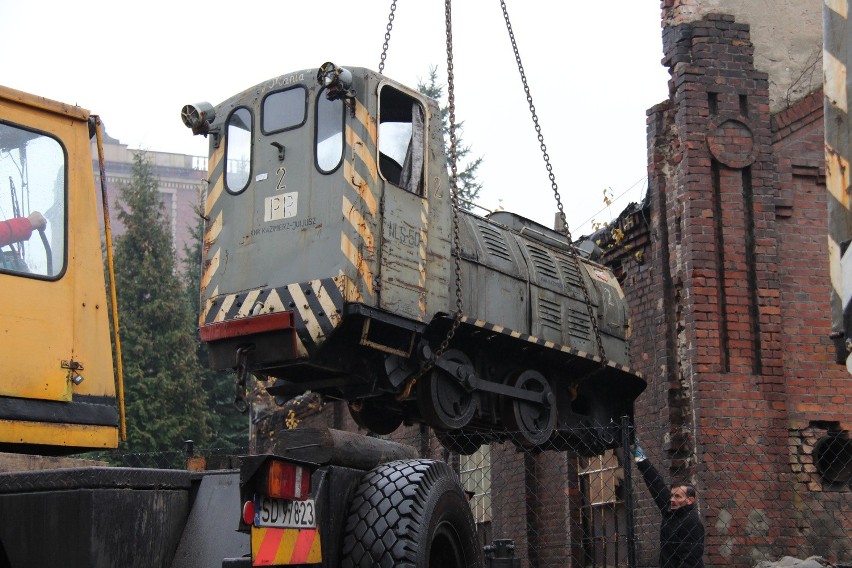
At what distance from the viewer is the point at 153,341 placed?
30484 millimetres

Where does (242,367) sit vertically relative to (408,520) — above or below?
above

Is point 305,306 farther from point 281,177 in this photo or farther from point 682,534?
point 682,534

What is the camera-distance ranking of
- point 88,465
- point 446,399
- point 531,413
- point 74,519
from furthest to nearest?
point 531,413 < point 446,399 < point 88,465 < point 74,519

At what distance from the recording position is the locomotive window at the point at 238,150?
32.4 feet

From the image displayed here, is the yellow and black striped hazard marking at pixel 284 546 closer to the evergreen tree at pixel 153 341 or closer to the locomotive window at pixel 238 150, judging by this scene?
the locomotive window at pixel 238 150

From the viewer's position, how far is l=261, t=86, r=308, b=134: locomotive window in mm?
9758

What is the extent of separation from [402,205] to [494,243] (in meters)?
1.69

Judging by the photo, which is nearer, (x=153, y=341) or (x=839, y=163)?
(x=839, y=163)

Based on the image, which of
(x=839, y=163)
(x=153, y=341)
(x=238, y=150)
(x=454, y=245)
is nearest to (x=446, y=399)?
(x=454, y=245)

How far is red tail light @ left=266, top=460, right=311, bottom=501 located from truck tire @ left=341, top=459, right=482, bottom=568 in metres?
0.48

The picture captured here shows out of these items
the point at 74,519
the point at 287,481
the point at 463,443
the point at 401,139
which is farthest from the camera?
the point at 463,443

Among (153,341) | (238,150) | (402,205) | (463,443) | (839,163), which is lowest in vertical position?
(463,443)

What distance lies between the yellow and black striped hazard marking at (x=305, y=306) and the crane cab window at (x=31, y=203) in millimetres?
4672

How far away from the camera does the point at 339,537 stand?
4.61 m
